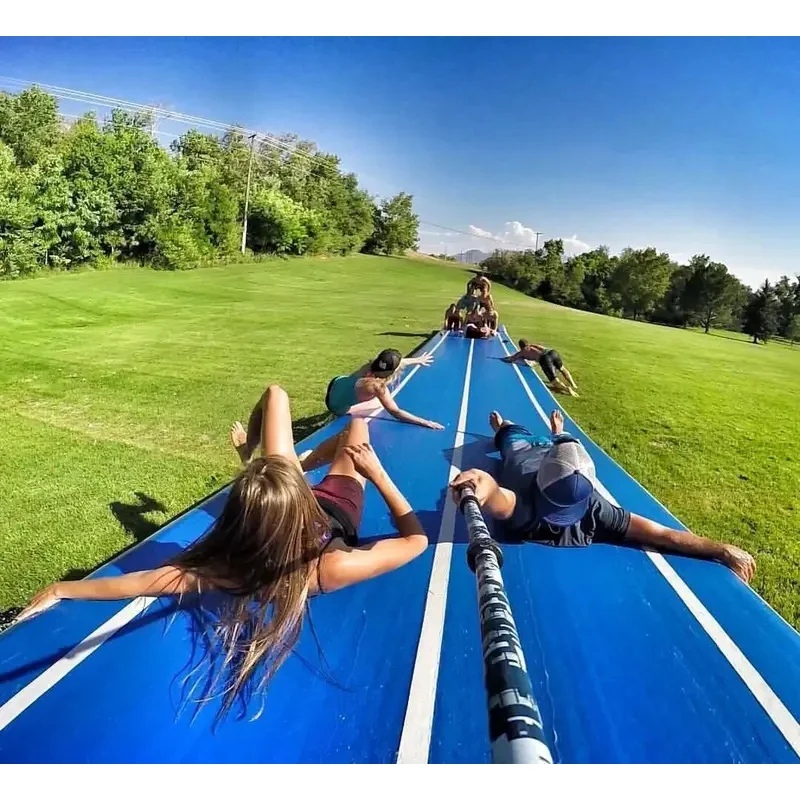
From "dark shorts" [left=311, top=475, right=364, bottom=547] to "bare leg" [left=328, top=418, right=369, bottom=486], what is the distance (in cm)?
3

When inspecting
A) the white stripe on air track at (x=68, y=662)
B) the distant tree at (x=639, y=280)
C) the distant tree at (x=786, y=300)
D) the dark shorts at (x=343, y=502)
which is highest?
the distant tree at (x=639, y=280)

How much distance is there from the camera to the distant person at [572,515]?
137 centimetres

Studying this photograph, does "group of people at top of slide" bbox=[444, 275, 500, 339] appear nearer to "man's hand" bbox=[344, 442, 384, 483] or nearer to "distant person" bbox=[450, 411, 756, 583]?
"distant person" bbox=[450, 411, 756, 583]

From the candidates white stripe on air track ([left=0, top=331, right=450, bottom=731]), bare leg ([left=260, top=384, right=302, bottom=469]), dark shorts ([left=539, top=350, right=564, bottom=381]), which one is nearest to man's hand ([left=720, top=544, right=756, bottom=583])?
bare leg ([left=260, top=384, right=302, bottom=469])

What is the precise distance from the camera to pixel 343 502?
1442 mm

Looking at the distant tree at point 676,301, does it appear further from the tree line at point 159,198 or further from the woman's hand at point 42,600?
the woman's hand at point 42,600

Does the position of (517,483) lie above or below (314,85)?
below

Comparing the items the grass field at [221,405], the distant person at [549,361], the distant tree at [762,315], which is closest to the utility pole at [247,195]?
the grass field at [221,405]

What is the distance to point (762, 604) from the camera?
127cm

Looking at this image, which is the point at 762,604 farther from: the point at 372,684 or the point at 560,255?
the point at 560,255

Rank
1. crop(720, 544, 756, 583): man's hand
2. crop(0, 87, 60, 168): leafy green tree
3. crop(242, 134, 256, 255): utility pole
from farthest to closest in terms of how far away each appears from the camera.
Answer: crop(242, 134, 256, 255): utility pole
crop(0, 87, 60, 168): leafy green tree
crop(720, 544, 756, 583): man's hand

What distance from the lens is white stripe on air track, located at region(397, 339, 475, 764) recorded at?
832mm

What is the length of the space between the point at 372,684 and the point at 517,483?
2.98ft
